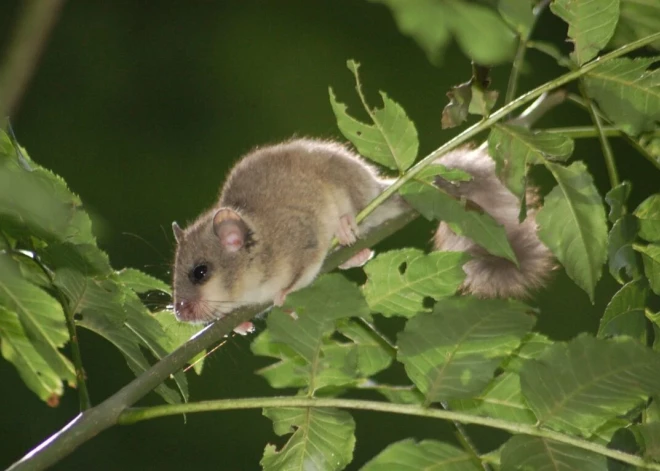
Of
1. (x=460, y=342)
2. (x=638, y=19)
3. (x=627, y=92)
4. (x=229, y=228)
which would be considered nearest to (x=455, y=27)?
(x=460, y=342)

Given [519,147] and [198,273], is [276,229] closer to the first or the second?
[198,273]

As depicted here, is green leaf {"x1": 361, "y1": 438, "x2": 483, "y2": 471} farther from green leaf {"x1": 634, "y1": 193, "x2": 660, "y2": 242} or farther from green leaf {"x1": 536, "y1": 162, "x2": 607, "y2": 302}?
green leaf {"x1": 634, "y1": 193, "x2": 660, "y2": 242}

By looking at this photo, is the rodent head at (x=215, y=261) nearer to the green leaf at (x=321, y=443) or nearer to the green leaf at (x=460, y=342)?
the green leaf at (x=321, y=443)

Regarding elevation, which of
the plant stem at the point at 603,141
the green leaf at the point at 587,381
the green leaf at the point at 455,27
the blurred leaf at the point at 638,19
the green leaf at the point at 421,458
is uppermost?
the green leaf at the point at 455,27

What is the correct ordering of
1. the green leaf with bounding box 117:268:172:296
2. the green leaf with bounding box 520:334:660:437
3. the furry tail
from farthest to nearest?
the furry tail < the green leaf with bounding box 117:268:172:296 < the green leaf with bounding box 520:334:660:437

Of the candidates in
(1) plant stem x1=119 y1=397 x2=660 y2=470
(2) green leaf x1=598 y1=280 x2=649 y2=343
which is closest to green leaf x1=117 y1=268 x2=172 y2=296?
(1) plant stem x1=119 y1=397 x2=660 y2=470

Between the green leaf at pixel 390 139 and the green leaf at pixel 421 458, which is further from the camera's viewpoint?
the green leaf at pixel 390 139

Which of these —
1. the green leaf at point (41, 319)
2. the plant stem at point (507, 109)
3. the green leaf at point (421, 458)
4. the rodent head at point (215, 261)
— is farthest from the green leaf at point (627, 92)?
the rodent head at point (215, 261)
